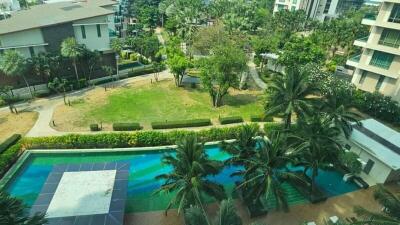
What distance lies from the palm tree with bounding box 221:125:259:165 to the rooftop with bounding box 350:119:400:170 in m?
13.2

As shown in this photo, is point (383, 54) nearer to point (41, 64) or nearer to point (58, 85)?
point (58, 85)

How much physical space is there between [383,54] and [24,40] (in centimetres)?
5887

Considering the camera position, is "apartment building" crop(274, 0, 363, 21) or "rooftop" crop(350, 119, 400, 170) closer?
"rooftop" crop(350, 119, 400, 170)

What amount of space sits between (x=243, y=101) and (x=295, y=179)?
26.8 meters

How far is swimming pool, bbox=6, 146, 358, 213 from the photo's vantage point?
24844mm

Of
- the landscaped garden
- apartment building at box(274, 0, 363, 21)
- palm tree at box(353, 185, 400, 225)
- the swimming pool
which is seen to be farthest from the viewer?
apartment building at box(274, 0, 363, 21)

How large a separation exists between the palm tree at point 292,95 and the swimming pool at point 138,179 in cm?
758

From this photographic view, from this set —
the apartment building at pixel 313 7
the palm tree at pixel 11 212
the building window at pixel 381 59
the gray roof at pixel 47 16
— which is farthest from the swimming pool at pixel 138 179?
the apartment building at pixel 313 7

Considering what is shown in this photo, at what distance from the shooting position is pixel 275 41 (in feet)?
199

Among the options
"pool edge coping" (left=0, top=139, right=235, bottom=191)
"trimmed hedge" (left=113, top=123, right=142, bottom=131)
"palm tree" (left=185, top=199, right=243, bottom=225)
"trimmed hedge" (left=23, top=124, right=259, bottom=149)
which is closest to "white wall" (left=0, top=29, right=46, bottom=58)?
"trimmed hedge" (left=23, top=124, right=259, bottom=149)

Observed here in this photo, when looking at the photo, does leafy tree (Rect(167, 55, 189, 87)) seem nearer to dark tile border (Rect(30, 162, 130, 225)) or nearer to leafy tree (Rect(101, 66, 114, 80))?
leafy tree (Rect(101, 66, 114, 80))

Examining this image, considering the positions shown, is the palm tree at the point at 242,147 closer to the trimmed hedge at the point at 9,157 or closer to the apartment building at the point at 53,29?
the trimmed hedge at the point at 9,157

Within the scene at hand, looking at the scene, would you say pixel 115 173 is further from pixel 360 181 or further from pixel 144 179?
pixel 360 181

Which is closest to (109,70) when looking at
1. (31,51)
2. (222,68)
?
(31,51)
